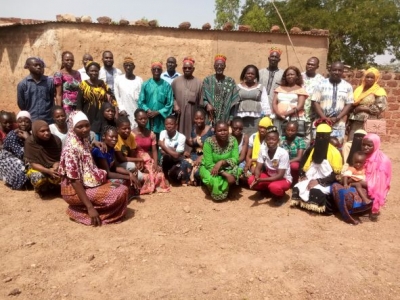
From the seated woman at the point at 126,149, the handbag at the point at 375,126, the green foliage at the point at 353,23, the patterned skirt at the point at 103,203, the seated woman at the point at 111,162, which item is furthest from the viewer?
the green foliage at the point at 353,23

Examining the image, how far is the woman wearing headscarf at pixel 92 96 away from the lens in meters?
4.89

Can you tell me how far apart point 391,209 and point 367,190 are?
2.45 feet

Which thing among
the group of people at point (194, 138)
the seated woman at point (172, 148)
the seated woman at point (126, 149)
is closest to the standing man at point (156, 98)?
the group of people at point (194, 138)

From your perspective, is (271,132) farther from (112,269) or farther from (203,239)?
(112,269)

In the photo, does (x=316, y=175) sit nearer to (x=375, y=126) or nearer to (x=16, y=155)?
(x=375, y=126)

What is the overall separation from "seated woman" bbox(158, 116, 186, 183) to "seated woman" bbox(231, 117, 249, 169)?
80 cm

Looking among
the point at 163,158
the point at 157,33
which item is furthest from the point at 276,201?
the point at 157,33

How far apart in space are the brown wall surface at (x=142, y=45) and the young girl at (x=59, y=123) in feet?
11.9

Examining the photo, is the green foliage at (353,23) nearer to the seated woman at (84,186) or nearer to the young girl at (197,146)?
the young girl at (197,146)

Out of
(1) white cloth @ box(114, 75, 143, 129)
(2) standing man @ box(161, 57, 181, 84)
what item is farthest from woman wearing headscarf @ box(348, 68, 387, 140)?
(1) white cloth @ box(114, 75, 143, 129)

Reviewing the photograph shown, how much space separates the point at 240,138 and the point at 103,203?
2279 mm

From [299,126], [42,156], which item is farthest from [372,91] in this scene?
[42,156]

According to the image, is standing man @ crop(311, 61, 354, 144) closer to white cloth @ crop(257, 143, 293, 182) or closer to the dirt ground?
white cloth @ crop(257, 143, 293, 182)

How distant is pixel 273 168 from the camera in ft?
15.4
